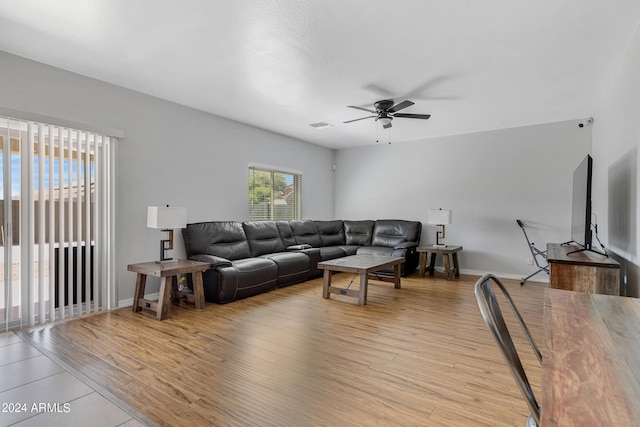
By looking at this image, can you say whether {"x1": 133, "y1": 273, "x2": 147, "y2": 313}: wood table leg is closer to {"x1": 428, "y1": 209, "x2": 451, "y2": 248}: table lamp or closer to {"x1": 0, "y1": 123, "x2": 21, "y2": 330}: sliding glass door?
{"x1": 0, "y1": 123, "x2": 21, "y2": 330}: sliding glass door

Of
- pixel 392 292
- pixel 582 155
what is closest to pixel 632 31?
pixel 582 155

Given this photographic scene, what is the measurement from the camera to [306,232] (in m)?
6.39

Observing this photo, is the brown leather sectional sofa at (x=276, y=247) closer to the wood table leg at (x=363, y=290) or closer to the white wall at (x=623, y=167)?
the wood table leg at (x=363, y=290)

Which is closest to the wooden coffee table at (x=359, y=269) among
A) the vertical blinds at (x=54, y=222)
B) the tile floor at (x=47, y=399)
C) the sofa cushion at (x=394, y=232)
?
the sofa cushion at (x=394, y=232)

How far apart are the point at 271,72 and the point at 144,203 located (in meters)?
2.25

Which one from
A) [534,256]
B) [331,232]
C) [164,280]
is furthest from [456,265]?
[164,280]

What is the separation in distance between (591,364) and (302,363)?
1966mm

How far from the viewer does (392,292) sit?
464cm

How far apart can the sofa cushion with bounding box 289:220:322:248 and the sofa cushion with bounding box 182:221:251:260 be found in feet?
4.15

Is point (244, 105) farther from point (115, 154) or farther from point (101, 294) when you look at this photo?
point (101, 294)

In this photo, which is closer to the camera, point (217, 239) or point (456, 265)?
point (217, 239)

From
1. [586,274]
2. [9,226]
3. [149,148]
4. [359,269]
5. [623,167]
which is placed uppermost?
[149,148]

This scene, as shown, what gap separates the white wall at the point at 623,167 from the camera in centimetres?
256

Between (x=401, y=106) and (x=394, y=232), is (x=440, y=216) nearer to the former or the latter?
(x=394, y=232)
